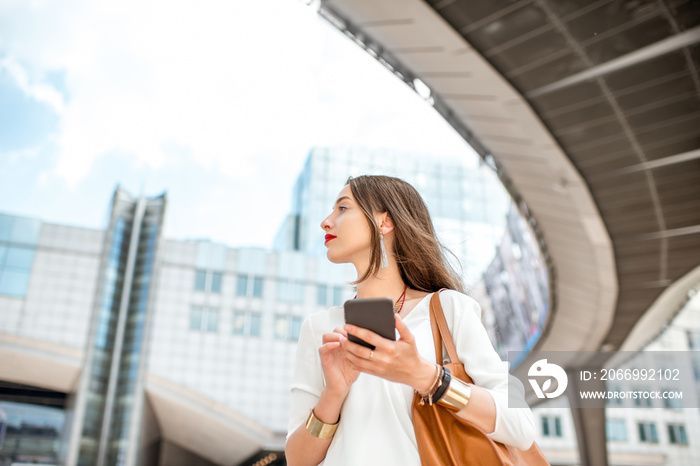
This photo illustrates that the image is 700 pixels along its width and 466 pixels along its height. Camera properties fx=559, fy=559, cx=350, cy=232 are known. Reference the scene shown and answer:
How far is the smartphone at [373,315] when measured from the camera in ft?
4.64

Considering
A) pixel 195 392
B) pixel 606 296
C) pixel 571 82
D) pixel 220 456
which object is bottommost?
pixel 220 456

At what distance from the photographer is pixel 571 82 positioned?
8.26 m

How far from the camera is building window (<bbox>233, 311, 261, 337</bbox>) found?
39.7 m

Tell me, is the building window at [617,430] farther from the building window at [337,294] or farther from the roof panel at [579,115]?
the roof panel at [579,115]

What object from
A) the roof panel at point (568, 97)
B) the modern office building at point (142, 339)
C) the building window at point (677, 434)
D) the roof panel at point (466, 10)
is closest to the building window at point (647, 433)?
the building window at point (677, 434)

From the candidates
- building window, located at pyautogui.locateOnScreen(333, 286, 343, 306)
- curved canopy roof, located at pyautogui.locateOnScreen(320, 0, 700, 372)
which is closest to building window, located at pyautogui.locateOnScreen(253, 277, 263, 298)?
building window, located at pyautogui.locateOnScreen(333, 286, 343, 306)

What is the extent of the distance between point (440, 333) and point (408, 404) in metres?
0.25

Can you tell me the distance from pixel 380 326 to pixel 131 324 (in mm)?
40871

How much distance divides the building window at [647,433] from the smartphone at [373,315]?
2203 inches

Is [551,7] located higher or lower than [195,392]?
higher

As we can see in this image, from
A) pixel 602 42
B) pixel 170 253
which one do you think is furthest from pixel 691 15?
pixel 170 253

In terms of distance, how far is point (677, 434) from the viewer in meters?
47.4

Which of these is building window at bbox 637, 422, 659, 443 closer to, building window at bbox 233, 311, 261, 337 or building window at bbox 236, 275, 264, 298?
building window at bbox 233, 311, 261, 337

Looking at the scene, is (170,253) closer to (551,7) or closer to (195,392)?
(195,392)
